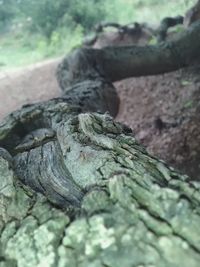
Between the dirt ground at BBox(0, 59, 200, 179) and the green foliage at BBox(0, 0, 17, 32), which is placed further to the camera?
the green foliage at BBox(0, 0, 17, 32)

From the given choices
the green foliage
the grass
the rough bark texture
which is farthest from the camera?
the grass

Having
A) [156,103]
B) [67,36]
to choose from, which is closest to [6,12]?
[67,36]

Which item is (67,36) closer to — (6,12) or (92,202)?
(6,12)

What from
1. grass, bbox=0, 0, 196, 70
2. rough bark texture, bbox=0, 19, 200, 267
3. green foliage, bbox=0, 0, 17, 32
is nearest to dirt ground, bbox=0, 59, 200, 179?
grass, bbox=0, 0, 196, 70

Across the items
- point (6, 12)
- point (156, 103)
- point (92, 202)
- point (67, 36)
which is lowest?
point (156, 103)

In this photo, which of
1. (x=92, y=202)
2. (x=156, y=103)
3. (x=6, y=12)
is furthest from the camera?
(x=6, y=12)

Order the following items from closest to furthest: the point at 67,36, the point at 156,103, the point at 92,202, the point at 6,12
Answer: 1. the point at 92,202
2. the point at 156,103
3. the point at 6,12
4. the point at 67,36

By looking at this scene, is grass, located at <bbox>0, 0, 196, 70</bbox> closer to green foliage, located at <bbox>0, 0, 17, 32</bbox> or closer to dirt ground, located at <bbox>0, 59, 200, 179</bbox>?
green foliage, located at <bbox>0, 0, 17, 32</bbox>

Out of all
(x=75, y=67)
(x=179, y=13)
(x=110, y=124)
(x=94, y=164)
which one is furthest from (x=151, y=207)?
(x=179, y=13)
